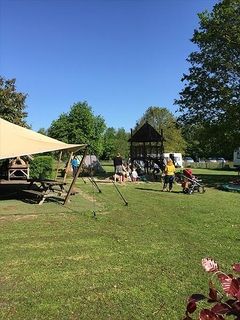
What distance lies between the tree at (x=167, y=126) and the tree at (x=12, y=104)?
35.8m

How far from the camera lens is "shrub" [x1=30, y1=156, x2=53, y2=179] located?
26109mm

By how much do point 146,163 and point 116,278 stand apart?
901 inches

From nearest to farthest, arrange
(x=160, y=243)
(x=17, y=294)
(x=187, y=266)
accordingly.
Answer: (x=17, y=294)
(x=187, y=266)
(x=160, y=243)

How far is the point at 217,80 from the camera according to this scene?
2761 centimetres

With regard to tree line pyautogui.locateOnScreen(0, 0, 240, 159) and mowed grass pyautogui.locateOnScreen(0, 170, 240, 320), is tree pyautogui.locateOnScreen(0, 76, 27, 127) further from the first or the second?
mowed grass pyautogui.locateOnScreen(0, 170, 240, 320)

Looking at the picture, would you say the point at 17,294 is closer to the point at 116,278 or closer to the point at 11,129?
the point at 116,278

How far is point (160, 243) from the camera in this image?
8695mm

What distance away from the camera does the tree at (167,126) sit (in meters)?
64.6

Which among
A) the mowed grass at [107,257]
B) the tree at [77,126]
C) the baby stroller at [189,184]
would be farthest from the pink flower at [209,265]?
the tree at [77,126]

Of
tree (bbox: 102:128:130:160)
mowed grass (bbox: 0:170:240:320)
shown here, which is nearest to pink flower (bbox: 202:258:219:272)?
mowed grass (bbox: 0:170:240:320)

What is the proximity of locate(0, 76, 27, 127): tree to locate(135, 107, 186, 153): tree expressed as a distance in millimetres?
35778

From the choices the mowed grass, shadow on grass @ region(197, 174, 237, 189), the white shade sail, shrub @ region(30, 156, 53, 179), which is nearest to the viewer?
the mowed grass

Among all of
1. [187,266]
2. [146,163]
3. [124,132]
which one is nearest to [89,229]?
[187,266]

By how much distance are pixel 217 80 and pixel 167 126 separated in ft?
124
